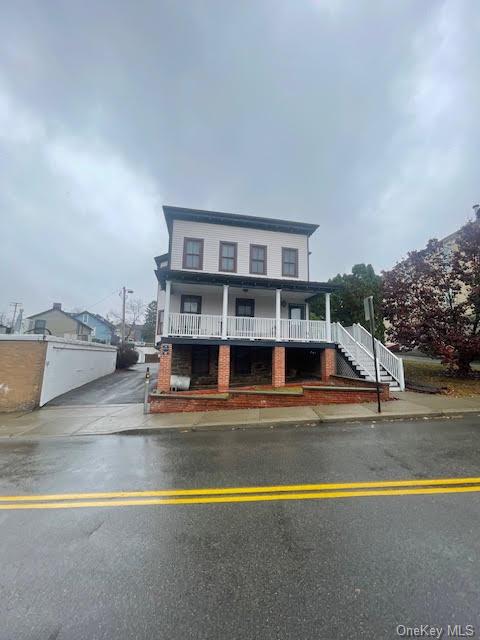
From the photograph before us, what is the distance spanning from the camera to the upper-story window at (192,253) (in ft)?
49.4

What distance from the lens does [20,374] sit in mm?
10648

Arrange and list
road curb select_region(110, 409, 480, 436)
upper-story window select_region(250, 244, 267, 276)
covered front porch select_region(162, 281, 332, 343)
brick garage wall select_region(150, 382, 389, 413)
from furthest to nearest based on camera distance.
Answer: upper-story window select_region(250, 244, 267, 276) → covered front porch select_region(162, 281, 332, 343) → brick garage wall select_region(150, 382, 389, 413) → road curb select_region(110, 409, 480, 436)

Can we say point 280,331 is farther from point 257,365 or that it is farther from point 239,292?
point 239,292

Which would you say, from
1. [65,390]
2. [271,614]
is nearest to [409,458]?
[271,614]

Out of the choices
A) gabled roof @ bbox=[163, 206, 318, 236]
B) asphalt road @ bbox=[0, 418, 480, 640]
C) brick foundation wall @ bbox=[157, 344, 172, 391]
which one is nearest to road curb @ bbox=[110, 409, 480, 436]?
asphalt road @ bbox=[0, 418, 480, 640]

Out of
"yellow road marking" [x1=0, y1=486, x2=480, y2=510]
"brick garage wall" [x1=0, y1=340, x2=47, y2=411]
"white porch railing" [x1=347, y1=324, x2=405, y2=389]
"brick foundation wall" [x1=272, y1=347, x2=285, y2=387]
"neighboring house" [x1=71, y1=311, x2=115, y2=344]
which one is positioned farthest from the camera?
"neighboring house" [x1=71, y1=311, x2=115, y2=344]

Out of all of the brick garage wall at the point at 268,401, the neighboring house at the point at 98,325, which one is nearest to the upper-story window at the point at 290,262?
the brick garage wall at the point at 268,401

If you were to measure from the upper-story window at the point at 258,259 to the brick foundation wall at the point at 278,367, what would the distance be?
511 centimetres

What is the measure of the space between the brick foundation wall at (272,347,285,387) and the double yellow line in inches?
331

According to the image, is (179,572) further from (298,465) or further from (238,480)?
(298,465)

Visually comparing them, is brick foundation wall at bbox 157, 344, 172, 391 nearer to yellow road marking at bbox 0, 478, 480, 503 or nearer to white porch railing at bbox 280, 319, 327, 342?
white porch railing at bbox 280, 319, 327, 342

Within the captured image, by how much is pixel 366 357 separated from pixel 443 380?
362 cm

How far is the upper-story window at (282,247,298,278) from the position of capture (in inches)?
639

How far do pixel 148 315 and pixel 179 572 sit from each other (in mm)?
57612
